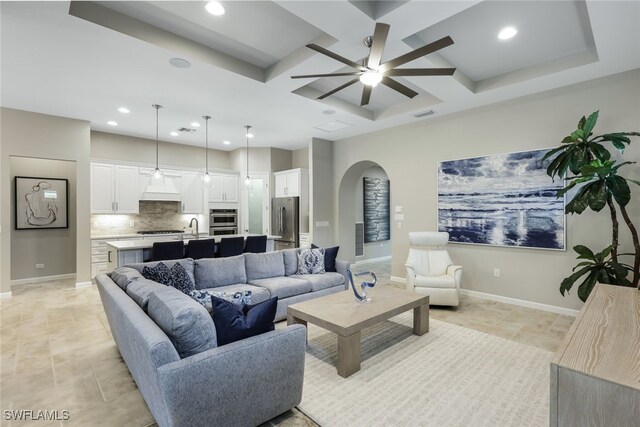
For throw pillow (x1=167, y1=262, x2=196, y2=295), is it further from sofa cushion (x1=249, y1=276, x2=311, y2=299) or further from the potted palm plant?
the potted palm plant

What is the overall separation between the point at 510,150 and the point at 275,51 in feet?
11.7

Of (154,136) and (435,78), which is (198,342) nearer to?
(435,78)

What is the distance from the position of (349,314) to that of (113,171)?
19.4ft

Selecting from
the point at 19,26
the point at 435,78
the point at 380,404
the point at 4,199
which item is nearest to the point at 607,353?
the point at 380,404

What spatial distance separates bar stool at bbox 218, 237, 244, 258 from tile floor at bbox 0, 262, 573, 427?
1.67 m

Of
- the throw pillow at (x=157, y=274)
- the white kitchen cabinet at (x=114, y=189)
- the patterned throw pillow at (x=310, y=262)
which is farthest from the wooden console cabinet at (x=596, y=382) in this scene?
the white kitchen cabinet at (x=114, y=189)

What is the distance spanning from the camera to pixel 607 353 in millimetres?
951

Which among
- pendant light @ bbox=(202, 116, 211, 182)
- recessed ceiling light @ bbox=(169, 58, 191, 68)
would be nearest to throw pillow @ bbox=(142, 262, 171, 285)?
recessed ceiling light @ bbox=(169, 58, 191, 68)

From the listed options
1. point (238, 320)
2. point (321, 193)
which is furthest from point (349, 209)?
point (238, 320)

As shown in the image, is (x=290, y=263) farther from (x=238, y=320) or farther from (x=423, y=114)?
(x=423, y=114)

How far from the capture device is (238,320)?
1888 millimetres

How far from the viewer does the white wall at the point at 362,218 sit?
7.97 metres

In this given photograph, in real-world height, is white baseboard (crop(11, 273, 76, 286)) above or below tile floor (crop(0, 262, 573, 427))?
above

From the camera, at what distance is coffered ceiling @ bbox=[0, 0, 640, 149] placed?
8.65 ft
